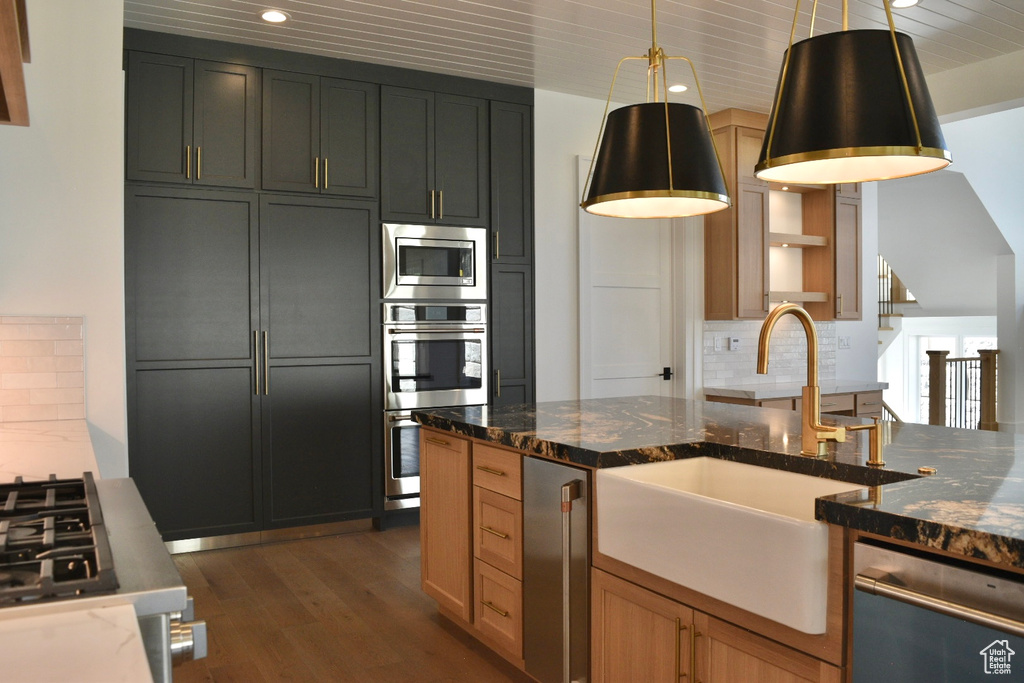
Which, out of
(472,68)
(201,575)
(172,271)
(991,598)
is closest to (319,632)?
(201,575)

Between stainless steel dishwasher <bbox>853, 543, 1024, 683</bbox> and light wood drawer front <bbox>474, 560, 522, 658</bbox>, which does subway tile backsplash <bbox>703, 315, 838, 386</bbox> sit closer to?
light wood drawer front <bbox>474, 560, 522, 658</bbox>

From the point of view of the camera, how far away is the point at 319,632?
10.6 feet

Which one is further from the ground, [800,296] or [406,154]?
[406,154]

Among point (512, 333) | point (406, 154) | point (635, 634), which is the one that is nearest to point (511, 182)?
point (406, 154)

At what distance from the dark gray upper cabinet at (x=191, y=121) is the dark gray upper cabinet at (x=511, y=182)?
1463 mm

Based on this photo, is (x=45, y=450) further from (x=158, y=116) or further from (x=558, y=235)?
(x=558, y=235)

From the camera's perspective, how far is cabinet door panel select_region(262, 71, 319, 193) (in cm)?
442

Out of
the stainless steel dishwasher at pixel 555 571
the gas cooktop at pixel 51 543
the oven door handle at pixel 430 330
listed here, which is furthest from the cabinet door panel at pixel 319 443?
the gas cooktop at pixel 51 543

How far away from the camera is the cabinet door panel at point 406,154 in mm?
4727

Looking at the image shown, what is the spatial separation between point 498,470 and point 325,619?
3.82ft

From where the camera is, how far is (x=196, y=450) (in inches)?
168

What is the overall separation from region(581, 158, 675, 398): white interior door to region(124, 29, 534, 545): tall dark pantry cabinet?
0.97 metres

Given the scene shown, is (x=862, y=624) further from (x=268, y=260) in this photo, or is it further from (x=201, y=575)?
(x=268, y=260)

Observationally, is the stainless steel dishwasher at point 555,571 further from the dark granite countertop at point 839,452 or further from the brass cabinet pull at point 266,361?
the brass cabinet pull at point 266,361
